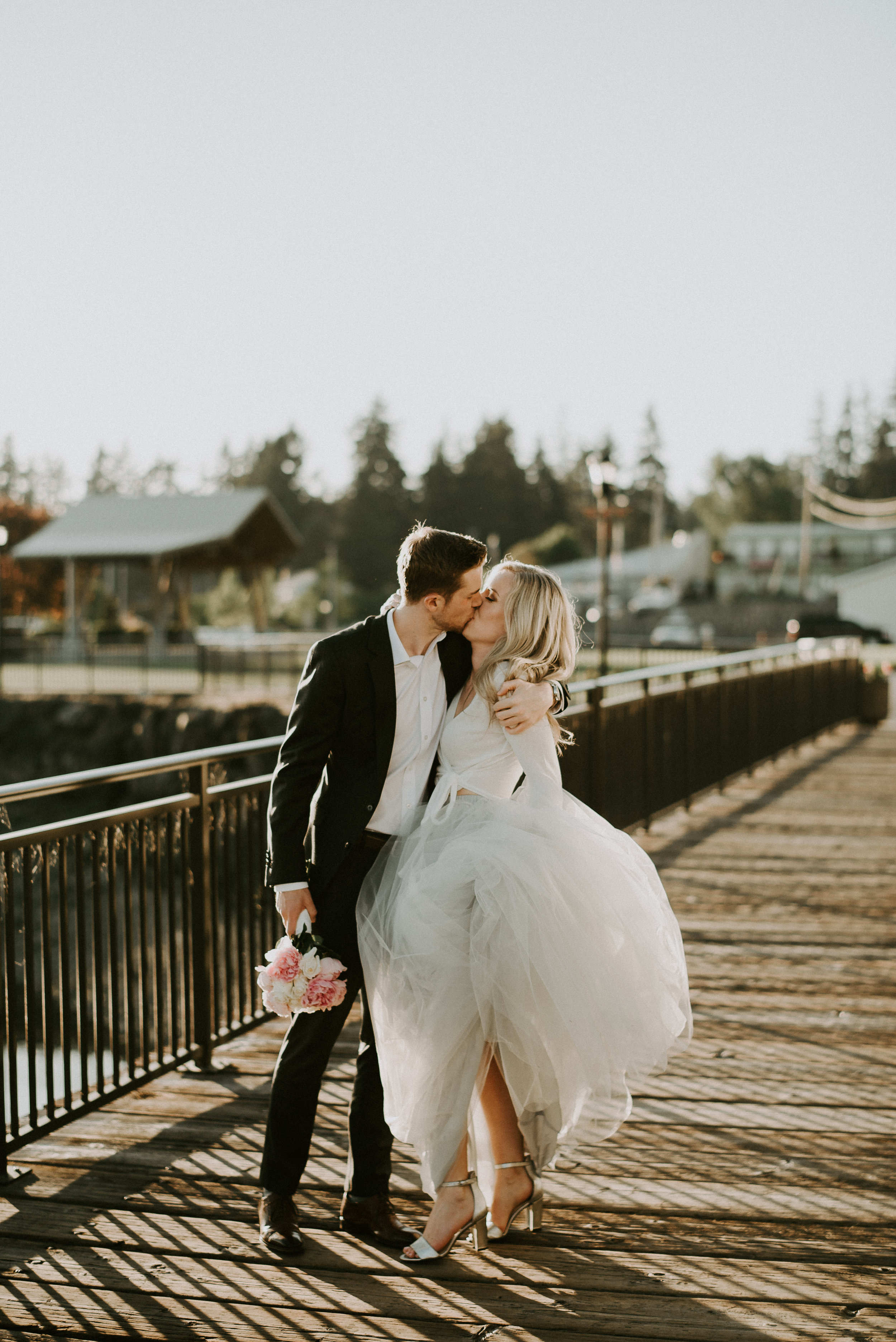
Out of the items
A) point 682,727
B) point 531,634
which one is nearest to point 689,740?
point 682,727

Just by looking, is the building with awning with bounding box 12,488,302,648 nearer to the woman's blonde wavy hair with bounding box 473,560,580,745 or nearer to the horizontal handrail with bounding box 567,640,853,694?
the horizontal handrail with bounding box 567,640,853,694

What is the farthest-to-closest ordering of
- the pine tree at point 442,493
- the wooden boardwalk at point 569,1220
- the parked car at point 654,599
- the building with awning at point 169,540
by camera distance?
the pine tree at point 442,493 → the parked car at point 654,599 → the building with awning at point 169,540 → the wooden boardwalk at point 569,1220

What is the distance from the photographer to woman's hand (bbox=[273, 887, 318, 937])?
331cm

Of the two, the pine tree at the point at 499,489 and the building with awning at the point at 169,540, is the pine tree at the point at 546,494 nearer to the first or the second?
the pine tree at the point at 499,489

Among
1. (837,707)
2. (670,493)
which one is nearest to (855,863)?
(837,707)

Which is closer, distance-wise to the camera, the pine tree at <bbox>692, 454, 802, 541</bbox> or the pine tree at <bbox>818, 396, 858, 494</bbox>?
the pine tree at <bbox>692, 454, 802, 541</bbox>

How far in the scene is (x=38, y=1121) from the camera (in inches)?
158

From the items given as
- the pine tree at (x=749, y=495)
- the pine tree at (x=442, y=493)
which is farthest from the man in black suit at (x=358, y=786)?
the pine tree at (x=749, y=495)

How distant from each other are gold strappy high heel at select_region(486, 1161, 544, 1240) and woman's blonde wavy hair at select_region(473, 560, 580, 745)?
1153 mm

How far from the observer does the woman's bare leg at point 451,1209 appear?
328 centimetres

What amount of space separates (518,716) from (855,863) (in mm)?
6269

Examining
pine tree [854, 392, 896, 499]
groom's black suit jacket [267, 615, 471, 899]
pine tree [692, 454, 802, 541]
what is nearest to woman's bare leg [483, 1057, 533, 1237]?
groom's black suit jacket [267, 615, 471, 899]

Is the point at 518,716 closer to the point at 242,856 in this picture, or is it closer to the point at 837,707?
the point at 242,856

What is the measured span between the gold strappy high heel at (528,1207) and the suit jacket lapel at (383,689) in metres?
1.06
